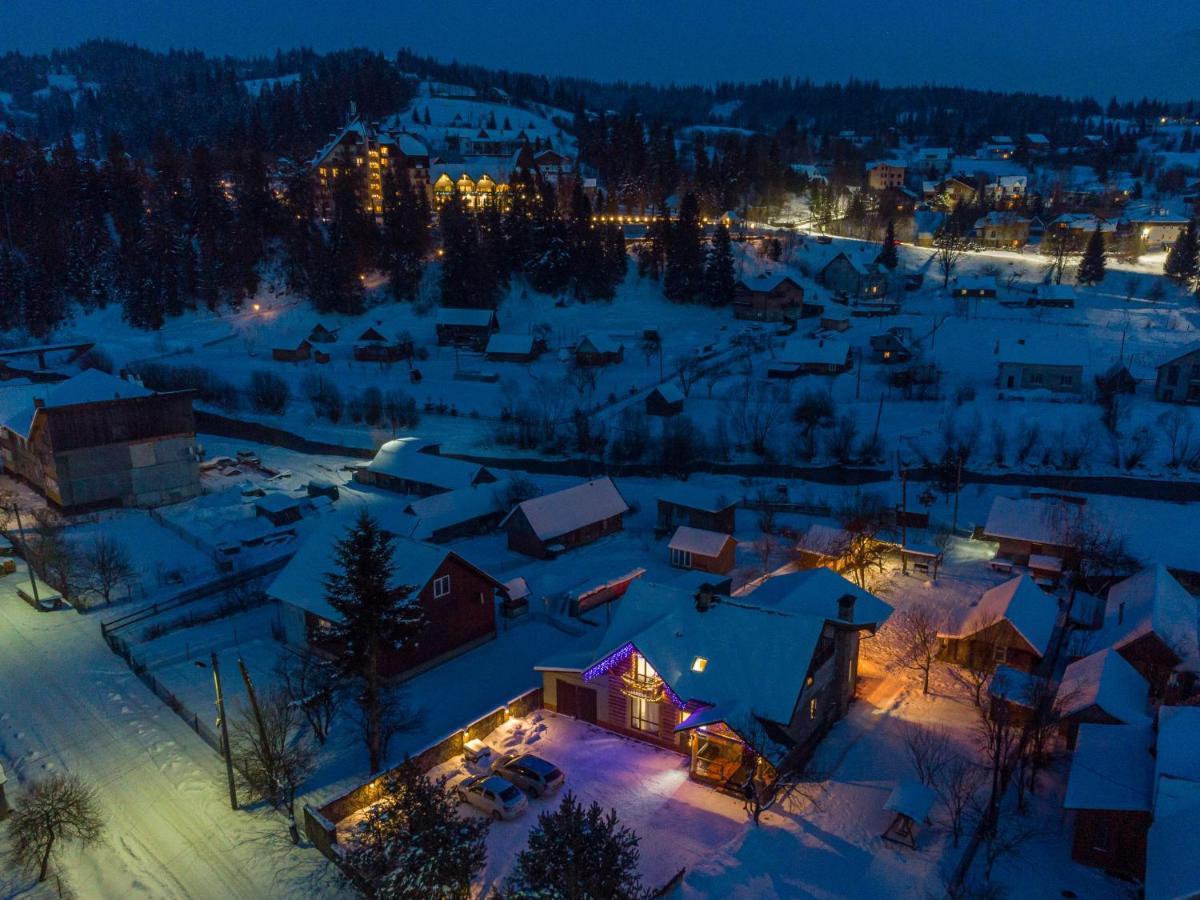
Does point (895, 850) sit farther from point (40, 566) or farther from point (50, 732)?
point (40, 566)

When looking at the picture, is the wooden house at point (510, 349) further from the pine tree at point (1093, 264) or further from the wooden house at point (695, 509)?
Result: the pine tree at point (1093, 264)

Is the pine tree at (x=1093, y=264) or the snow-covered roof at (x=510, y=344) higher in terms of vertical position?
the pine tree at (x=1093, y=264)

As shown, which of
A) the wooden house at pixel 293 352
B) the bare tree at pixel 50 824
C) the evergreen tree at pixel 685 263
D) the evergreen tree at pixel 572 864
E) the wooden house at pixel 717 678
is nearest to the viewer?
the evergreen tree at pixel 572 864

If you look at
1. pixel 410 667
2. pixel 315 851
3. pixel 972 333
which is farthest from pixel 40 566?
pixel 972 333

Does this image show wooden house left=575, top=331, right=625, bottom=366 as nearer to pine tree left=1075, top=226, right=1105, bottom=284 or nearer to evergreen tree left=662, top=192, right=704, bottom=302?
evergreen tree left=662, top=192, right=704, bottom=302

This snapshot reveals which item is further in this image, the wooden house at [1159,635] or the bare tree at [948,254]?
the bare tree at [948,254]

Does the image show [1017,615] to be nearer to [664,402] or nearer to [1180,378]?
[664,402]

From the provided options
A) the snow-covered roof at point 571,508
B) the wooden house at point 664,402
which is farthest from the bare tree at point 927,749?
the wooden house at point 664,402
